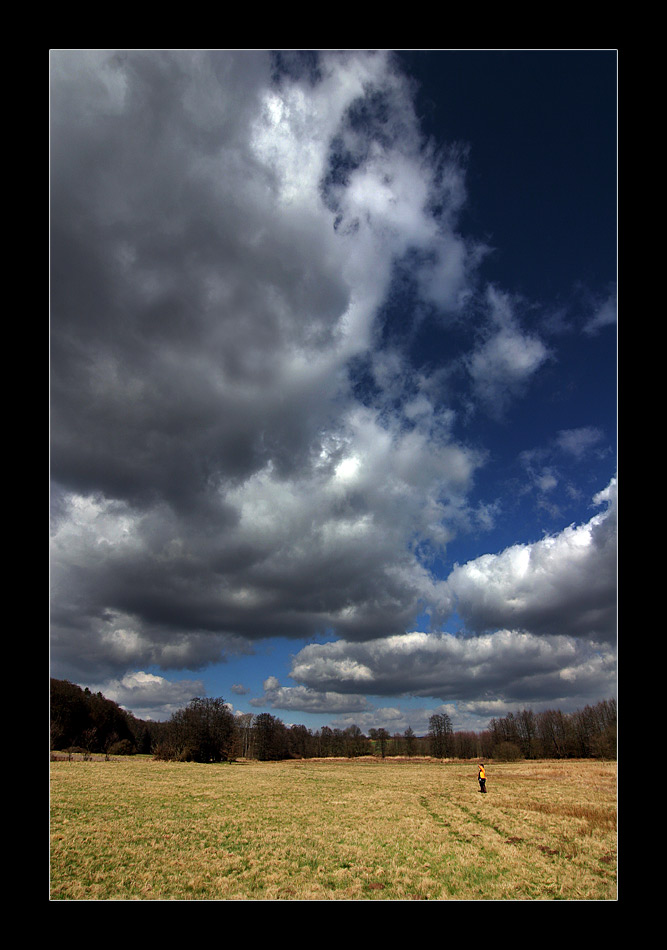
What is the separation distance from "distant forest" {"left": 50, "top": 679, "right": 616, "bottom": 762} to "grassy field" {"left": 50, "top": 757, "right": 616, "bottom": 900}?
167 ft

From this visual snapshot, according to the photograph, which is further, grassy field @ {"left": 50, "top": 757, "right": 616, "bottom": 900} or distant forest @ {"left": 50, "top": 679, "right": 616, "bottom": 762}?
distant forest @ {"left": 50, "top": 679, "right": 616, "bottom": 762}

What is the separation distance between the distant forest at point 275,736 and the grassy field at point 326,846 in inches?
2008

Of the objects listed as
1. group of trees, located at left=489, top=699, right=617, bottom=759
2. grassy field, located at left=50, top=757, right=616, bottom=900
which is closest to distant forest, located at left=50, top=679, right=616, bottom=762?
group of trees, located at left=489, top=699, right=617, bottom=759

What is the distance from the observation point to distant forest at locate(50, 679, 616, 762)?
82812 mm

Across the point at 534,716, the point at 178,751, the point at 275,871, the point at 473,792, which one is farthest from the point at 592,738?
the point at 275,871

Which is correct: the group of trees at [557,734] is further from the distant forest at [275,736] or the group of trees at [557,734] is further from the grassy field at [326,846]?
the grassy field at [326,846]

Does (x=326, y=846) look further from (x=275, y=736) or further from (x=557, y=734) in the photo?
(x=557, y=734)

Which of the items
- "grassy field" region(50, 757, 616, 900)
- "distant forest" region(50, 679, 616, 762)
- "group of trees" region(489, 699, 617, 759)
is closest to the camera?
"grassy field" region(50, 757, 616, 900)

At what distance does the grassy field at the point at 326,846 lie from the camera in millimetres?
16219

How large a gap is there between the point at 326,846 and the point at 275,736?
90.6 meters

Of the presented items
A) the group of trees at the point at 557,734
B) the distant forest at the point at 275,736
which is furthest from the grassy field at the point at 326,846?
the group of trees at the point at 557,734

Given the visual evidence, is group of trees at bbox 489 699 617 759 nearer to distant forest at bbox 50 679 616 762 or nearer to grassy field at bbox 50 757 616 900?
distant forest at bbox 50 679 616 762
